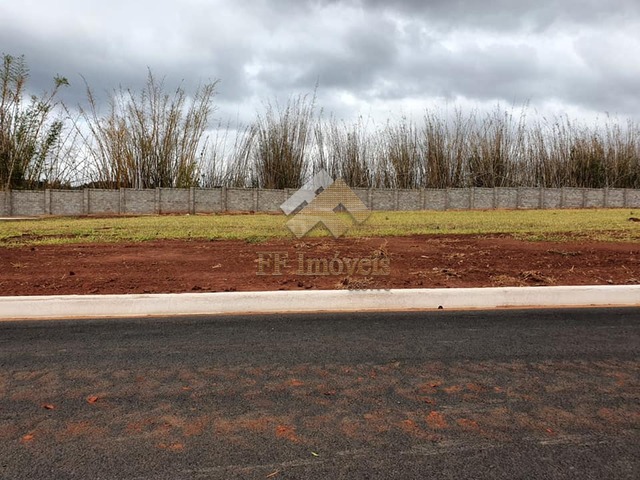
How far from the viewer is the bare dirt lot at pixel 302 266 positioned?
21.9 ft

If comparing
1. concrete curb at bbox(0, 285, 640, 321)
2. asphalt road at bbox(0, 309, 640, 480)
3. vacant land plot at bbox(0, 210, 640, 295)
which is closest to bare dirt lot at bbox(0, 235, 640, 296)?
vacant land plot at bbox(0, 210, 640, 295)

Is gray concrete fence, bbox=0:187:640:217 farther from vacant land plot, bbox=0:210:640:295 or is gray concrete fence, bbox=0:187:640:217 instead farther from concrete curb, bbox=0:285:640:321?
concrete curb, bbox=0:285:640:321

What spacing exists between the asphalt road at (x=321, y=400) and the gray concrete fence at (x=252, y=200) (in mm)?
28523

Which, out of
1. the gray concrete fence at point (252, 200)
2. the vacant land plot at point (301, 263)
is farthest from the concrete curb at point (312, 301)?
the gray concrete fence at point (252, 200)

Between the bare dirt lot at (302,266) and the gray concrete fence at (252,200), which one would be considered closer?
the bare dirt lot at (302,266)

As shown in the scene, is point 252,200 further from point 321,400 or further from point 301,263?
point 321,400

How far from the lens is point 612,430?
8.95 feet

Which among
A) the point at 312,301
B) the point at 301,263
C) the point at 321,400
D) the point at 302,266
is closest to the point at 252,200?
the point at 301,263

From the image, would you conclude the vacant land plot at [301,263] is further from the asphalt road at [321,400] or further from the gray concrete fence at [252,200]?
the gray concrete fence at [252,200]

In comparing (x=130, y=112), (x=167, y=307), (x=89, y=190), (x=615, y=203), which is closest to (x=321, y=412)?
(x=167, y=307)

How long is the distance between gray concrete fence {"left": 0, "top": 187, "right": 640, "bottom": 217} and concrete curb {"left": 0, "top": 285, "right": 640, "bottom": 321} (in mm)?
27607

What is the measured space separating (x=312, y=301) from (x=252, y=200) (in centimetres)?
2811

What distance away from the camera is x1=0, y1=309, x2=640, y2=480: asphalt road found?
241cm

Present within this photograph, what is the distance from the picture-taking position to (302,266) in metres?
8.11
